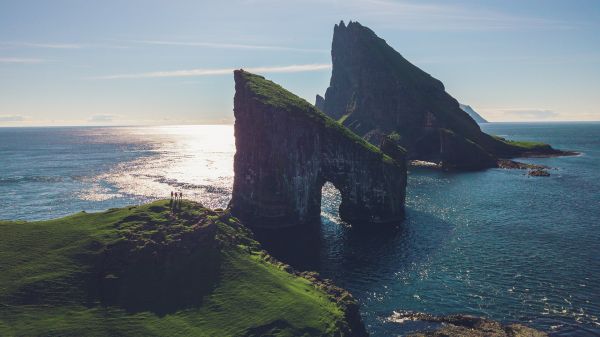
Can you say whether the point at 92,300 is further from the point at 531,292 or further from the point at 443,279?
the point at 531,292

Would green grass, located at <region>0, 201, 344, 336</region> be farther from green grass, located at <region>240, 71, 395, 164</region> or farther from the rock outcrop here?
the rock outcrop

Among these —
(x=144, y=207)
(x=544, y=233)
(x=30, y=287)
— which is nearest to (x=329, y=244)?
(x=144, y=207)

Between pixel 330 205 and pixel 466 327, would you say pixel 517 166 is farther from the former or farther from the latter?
pixel 466 327

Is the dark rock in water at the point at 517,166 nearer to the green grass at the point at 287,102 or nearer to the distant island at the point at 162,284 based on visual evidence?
the green grass at the point at 287,102

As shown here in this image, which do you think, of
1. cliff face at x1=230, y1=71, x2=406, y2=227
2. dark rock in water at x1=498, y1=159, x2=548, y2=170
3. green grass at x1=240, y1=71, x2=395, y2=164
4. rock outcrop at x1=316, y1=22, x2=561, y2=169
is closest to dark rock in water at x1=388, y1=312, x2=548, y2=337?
cliff face at x1=230, y1=71, x2=406, y2=227

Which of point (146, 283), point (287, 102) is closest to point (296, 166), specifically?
point (287, 102)
